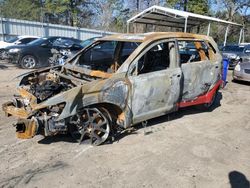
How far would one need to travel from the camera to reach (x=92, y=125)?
461cm

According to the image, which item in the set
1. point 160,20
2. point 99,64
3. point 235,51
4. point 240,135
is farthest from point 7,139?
point 160,20

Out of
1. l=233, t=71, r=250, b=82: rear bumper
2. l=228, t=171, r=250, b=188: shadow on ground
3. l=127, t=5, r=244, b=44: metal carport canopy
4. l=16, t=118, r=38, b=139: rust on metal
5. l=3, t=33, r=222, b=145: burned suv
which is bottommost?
l=228, t=171, r=250, b=188: shadow on ground

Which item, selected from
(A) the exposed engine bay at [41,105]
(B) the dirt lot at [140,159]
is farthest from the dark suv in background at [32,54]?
(A) the exposed engine bay at [41,105]

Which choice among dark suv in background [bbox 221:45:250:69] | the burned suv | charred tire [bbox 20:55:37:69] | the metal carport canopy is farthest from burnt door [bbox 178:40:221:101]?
the metal carport canopy

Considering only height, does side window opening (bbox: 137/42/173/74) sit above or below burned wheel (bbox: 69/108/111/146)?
above

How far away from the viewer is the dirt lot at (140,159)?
12.3 feet

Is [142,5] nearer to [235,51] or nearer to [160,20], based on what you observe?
[160,20]

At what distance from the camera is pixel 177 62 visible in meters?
5.53

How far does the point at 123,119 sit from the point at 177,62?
1.58m

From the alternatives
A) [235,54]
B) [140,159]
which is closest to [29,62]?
[140,159]

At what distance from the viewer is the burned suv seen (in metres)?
4.28

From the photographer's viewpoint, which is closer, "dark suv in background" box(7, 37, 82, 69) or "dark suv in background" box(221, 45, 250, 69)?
"dark suv in background" box(7, 37, 82, 69)

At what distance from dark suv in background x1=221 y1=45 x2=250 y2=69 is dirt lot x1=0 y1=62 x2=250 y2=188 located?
1083 cm

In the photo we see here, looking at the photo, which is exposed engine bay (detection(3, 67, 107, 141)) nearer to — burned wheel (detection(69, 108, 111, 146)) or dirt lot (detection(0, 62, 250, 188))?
burned wheel (detection(69, 108, 111, 146))
